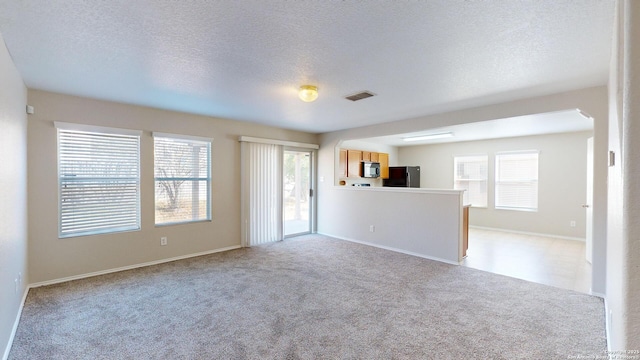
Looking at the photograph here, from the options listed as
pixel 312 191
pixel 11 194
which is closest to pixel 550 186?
pixel 312 191

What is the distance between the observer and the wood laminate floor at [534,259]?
3.69 metres

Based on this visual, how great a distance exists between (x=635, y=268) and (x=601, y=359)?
59.8 inches

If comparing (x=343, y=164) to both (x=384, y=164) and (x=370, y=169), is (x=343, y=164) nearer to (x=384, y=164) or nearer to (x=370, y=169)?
(x=370, y=169)

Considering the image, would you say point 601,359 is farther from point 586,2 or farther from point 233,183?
point 233,183

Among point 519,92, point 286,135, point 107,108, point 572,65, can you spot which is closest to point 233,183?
point 286,135

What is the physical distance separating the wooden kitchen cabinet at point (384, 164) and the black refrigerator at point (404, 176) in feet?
0.42

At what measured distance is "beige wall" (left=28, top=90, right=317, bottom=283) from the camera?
3.37 m

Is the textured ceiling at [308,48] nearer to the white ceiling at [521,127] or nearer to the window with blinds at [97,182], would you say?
the window with blinds at [97,182]

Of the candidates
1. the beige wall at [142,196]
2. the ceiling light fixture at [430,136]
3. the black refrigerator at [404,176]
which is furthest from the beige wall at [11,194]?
the black refrigerator at [404,176]

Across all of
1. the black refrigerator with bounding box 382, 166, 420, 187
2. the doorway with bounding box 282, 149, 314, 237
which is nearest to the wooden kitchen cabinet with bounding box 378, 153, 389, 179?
the black refrigerator with bounding box 382, 166, 420, 187

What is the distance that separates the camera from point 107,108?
12.6 feet

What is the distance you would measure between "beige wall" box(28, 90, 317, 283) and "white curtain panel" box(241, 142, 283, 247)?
0.50 feet

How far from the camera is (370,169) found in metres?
7.34

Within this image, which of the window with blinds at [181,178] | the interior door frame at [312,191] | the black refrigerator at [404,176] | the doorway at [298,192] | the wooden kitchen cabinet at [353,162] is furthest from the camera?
the black refrigerator at [404,176]
